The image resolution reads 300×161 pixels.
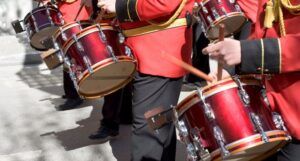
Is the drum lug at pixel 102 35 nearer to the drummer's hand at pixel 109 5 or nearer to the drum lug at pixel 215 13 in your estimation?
the drummer's hand at pixel 109 5

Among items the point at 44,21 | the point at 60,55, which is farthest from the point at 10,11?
the point at 60,55

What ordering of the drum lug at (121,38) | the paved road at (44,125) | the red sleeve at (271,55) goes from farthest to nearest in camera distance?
1. the paved road at (44,125)
2. the drum lug at (121,38)
3. the red sleeve at (271,55)

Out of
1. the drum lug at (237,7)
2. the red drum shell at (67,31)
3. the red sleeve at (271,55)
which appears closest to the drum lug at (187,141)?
the red sleeve at (271,55)

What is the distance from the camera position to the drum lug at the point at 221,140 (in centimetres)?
205

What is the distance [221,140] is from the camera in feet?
6.78

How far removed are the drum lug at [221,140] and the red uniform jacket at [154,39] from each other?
82 cm

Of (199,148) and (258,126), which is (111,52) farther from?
(258,126)

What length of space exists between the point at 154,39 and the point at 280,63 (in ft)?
3.46

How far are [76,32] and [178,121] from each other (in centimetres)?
124

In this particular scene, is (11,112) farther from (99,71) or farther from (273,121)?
(273,121)

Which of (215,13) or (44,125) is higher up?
(215,13)

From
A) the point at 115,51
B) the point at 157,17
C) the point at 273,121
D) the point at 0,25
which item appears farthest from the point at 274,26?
the point at 0,25

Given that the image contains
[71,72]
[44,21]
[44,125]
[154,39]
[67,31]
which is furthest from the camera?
[44,125]

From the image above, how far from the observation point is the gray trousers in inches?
115
